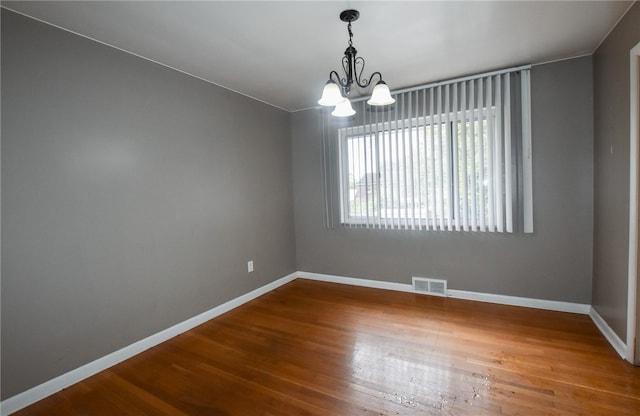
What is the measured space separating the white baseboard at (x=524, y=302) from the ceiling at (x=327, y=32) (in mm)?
2372

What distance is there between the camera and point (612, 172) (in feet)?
7.40

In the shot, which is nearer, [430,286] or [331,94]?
[331,94]

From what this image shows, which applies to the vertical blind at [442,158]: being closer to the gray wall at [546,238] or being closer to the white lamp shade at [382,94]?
the gray wall at [546,238]

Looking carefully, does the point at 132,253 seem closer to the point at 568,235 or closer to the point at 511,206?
the point at 511,206

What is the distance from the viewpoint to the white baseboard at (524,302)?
2.82 m

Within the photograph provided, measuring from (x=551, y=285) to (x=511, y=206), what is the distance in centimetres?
89

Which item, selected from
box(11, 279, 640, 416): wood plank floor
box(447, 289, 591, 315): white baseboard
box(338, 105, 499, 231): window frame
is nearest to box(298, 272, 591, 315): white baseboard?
box(447, 289, 591, 315): white baseboard

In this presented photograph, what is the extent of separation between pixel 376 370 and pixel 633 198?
2089 mm

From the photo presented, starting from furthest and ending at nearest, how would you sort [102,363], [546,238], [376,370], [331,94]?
1. [546,238]
2. [102,363]
3. [376,370]
4. [331,94]

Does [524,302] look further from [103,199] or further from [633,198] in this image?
[103,199]

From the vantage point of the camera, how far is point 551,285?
2889 millimetres

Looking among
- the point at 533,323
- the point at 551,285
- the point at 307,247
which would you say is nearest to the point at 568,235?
the point at 551,285

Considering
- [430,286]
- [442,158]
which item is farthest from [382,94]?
[430,286]

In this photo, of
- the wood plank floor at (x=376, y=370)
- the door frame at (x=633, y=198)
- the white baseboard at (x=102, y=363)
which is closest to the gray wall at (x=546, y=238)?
the wood plank floor at (x=376, y=370)
